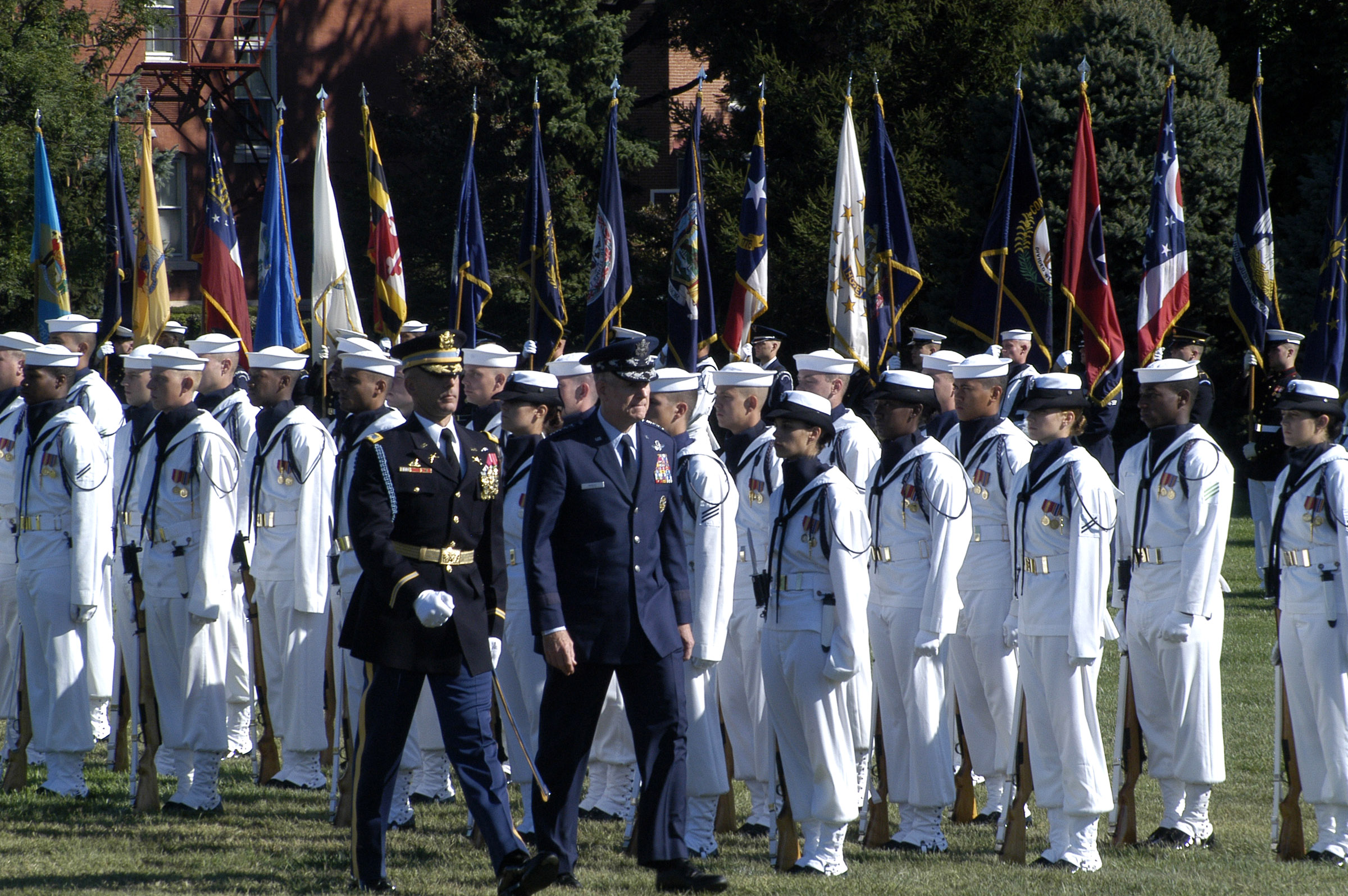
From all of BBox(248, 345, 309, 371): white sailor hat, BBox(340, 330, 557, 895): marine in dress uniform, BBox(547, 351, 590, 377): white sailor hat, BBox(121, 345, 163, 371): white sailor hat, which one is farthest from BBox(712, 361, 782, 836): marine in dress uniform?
BBox(121, 345, 163, 371): white sailor hat

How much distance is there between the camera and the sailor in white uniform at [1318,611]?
689 centimetres

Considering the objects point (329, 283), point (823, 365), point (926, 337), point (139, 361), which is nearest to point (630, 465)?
point (823, 365)

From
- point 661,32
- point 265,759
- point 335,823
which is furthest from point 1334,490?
point 661,32

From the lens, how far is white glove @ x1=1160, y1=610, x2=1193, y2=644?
7.01 metres

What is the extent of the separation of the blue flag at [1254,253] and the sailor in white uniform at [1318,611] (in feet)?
15.2

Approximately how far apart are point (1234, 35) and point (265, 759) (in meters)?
25.2

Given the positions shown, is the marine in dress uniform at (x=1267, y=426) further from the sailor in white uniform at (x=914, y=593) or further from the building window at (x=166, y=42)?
the building window at (x=166, y=42)

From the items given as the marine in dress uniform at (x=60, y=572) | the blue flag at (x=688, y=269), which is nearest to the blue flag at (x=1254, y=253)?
the blue flag at (x=688, y=269)

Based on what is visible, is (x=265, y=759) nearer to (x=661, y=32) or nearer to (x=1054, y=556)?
(x=1054, y=556)

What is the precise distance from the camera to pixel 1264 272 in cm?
1161

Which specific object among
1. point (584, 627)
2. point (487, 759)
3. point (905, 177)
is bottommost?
point (487, 759)

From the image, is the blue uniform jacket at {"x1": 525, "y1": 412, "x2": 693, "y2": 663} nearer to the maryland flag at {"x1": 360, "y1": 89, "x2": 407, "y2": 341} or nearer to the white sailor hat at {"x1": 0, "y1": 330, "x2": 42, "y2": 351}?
the white sailor hat at {"x1": 0, "y1": 330, "x2": 42, "y2": 351}

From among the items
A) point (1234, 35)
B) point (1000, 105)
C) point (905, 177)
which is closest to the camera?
point (1000, 105)

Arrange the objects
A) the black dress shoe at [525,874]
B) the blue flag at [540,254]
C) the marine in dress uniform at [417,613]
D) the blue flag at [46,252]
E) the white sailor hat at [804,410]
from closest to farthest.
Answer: the black dress shoe at [525,874], the marine in dress uniform at [417,613], the white sailor hat at [804,410], the blue flag at [540,254], the blue flag at [46,252]
